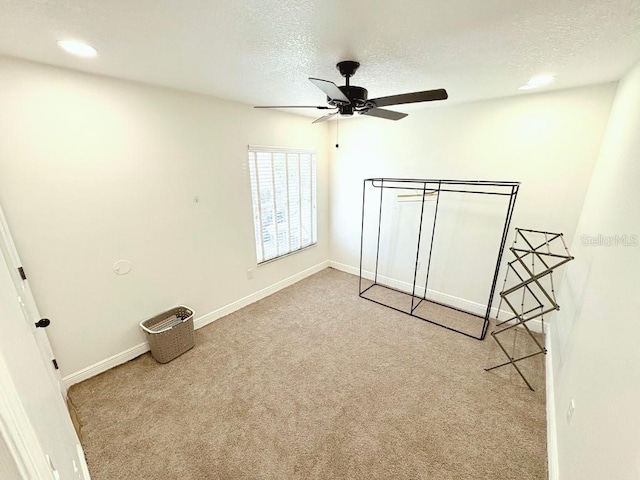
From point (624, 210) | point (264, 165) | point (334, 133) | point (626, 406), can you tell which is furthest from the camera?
point (334, 133)

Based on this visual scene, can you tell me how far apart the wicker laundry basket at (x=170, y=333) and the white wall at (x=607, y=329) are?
9.17 ft

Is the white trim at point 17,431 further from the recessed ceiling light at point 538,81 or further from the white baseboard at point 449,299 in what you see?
the white baseboard at point 449,299

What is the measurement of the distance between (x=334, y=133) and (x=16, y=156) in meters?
3.34

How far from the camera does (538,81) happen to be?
209 centimetres

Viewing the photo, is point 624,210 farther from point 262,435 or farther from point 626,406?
point 262,435

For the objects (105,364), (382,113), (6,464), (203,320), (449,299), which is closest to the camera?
(6,464)

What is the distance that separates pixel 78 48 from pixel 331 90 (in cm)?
148

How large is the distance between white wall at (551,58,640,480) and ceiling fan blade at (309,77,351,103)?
158 centimetres

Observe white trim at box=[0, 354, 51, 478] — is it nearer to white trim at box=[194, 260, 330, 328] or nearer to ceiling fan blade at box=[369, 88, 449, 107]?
ceiling fan blade at box=[369, 88, 449, 107]

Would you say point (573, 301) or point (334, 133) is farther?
point (334, 133)

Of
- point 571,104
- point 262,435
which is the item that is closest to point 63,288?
point 262,435

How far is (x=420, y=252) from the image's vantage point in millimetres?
3488

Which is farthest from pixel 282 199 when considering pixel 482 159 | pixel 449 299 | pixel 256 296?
pixel 449 299

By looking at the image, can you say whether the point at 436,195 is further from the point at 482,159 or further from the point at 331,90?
the point at 331,90
